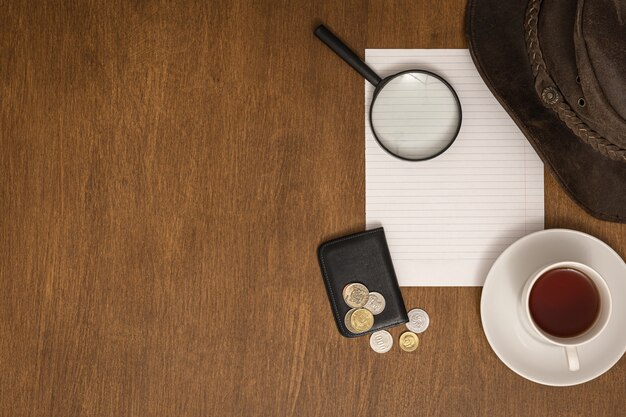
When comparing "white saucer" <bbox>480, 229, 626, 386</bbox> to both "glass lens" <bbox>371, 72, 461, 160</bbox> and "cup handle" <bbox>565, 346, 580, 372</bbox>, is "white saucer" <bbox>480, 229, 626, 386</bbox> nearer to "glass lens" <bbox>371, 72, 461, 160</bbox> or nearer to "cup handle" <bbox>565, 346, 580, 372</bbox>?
"cup handle" <bbox>565, 346, 580, 372</bbox>

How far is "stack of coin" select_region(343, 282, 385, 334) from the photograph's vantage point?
0.85 m

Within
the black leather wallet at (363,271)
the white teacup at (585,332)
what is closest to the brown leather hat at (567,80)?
the white teacup at (585,332)

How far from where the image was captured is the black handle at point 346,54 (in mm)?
846

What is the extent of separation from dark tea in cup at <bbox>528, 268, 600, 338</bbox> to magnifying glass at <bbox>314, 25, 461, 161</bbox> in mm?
222

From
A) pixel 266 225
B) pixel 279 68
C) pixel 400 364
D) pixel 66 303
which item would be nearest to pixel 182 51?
pixel 279 68

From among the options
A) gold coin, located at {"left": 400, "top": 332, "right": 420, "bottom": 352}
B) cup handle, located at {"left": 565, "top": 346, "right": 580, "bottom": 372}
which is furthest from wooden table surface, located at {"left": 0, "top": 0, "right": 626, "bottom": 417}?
cup handle, located at {"left": 565, "top": 346, "right": 580, "bottom": 372}

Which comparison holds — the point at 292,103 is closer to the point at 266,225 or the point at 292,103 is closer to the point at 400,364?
the point at 266,225

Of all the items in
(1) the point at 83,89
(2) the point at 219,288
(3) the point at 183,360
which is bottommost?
(3) the point at 183,360

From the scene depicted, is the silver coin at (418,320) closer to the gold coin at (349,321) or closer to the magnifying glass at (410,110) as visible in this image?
the gold coin at (349,321)

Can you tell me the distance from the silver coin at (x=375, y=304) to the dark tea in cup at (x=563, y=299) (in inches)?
7.6

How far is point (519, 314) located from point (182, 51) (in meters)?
0.59

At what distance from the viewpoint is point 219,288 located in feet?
2.85

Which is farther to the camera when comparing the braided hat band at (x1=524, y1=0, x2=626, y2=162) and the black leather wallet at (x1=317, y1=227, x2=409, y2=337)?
the black leather wallet at (x1=317, y1=227, x2=409, y2=337)

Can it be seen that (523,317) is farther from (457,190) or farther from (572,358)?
(457,190)
